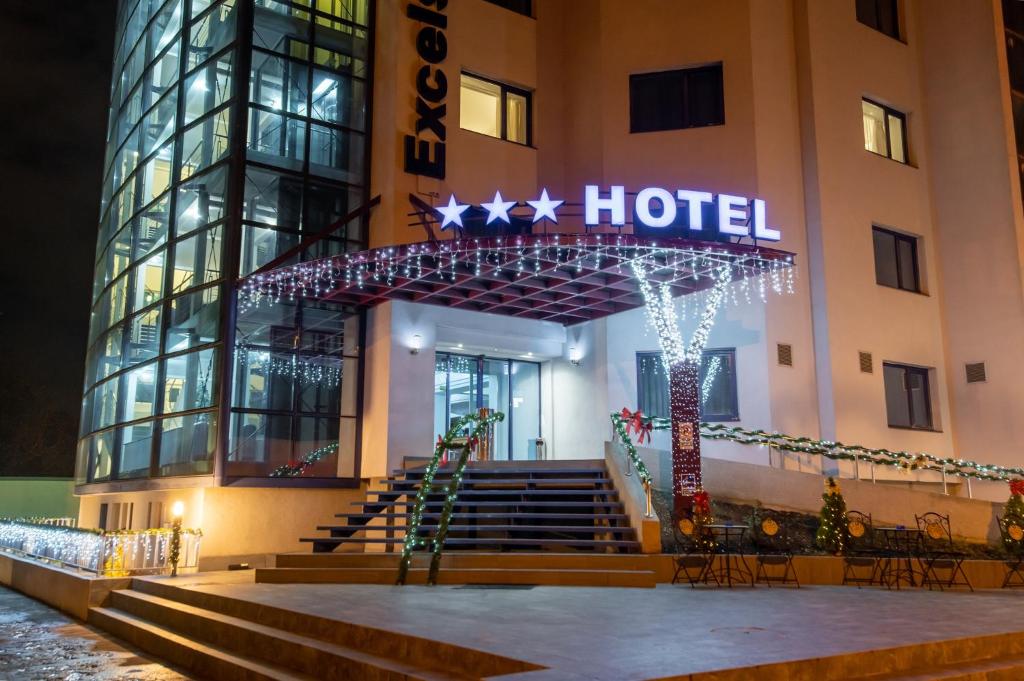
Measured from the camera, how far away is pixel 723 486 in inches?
656

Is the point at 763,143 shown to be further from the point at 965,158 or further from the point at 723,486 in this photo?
the point at 723,486

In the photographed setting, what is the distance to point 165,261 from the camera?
20344 millimetres

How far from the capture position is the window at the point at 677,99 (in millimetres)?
20516

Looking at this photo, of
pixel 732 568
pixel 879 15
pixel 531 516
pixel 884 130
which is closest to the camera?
pixel 732 568

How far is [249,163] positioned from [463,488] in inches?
343

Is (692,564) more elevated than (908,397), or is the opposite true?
(908,397)

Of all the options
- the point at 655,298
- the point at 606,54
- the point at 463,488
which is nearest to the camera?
the point at 463,488

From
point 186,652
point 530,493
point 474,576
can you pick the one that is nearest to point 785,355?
point 530,493

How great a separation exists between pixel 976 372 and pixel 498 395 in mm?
11728

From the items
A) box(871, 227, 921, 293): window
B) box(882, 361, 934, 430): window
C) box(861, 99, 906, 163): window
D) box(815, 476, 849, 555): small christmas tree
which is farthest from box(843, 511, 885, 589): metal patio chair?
box(861, 99, 906, 163): window

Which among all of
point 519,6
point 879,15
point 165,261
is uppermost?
point 519,6

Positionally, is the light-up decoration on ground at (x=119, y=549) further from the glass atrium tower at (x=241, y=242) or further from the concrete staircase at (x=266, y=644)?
the glass atrium tower at (x=241, y=242)

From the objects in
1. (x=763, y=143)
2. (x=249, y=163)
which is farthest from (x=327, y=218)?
(x=763, y=143)

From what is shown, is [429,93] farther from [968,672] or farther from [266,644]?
[968,672]
